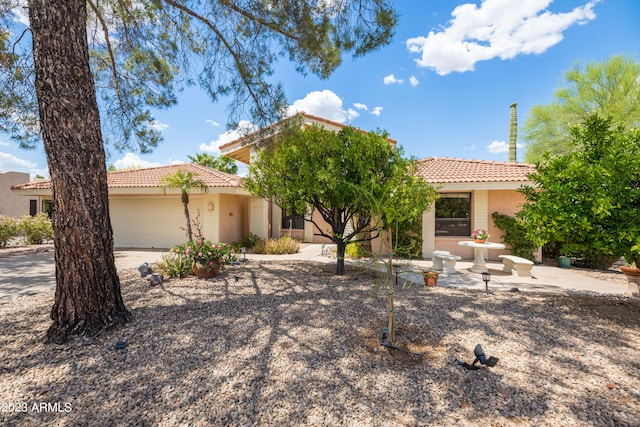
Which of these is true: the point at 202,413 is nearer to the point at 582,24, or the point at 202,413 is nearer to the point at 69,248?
the point at 69,248

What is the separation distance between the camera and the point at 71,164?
3631 millimetres

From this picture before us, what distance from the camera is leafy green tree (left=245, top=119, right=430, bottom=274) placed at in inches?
244

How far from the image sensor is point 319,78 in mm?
7273

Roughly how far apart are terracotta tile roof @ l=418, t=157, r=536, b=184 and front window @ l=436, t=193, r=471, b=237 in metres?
0.90

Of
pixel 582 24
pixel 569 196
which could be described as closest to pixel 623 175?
pixel 569 196

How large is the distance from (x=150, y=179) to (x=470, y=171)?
15340 millimetres

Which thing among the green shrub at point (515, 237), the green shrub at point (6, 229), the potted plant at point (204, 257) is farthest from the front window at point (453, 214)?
the green shrub at point (6, 229)

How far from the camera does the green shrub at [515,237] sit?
10094 mm

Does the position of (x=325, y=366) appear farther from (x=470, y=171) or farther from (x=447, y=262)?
(x=470, y=171)

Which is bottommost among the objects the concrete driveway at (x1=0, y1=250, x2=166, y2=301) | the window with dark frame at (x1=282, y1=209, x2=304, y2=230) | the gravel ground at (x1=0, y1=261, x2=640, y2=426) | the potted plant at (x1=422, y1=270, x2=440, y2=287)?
the concrete driveway at (x1=0, y1=250, x2=166, y2=301)

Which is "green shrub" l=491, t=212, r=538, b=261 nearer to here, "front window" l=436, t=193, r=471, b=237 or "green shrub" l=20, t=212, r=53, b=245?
"front window" l=436, t=193, r=471, b=237

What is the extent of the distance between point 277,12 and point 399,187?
5115 mm

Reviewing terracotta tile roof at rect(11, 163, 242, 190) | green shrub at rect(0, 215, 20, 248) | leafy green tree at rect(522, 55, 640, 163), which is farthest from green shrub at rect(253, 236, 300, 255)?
leafy green tree at rect(522, 55, 640, 163)

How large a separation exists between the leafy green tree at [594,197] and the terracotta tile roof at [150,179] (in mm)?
10289
